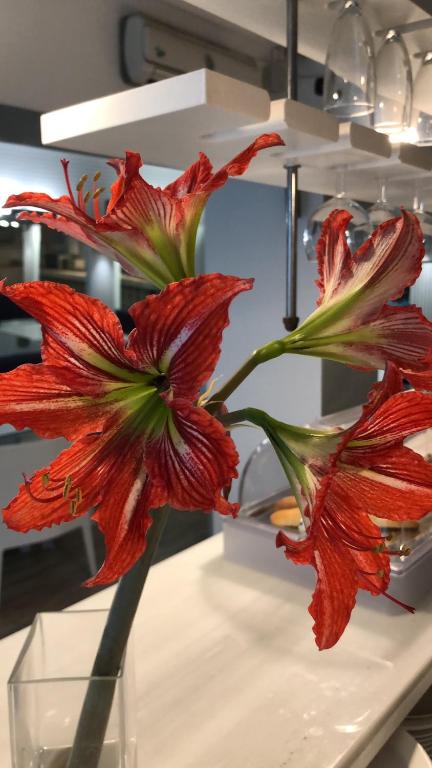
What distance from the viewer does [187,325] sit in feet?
1.37

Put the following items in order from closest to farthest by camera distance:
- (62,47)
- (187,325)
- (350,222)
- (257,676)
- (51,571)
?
(187,325) < (257,676) < (350,222) < (62,47) < (51,571)

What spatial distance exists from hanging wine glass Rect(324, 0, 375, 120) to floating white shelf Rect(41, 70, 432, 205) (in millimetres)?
47

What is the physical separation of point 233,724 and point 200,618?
293 mm

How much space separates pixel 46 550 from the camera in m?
3.45

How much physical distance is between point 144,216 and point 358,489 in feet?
0.81

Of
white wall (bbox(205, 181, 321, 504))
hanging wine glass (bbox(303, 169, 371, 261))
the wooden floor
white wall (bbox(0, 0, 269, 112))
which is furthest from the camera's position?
white wall (bbox(205, 181, 321, 504))

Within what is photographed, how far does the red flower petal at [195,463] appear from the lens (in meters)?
0.43

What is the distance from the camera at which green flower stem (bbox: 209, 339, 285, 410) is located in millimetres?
548

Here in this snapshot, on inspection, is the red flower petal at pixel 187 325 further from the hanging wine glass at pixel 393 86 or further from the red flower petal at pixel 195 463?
the hanging wine glass at pixel 393 86

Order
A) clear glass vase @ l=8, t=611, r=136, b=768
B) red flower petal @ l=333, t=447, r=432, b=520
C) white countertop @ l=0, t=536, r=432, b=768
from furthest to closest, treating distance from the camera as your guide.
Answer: white countertop @ l=0, t=536, r=432, b=768 < clear glass vase @ l=8, t=611, r=136, b=768 < red flower petal @ l=333, t=447, r=432, b=520

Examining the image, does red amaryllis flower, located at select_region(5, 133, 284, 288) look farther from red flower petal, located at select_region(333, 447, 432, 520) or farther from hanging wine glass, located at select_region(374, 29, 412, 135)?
hanging wine glass, located at select_region(374, 29, 412, 135)

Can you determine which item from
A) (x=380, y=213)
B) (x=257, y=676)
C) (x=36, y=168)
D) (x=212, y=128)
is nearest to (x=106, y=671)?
(x=257, y=676)

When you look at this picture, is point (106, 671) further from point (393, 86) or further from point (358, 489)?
point (393, 86)

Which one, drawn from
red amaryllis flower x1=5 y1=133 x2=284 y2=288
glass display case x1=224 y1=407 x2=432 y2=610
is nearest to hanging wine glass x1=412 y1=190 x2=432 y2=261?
glass display case x1=224 y1=407 x2=432 y2=610
